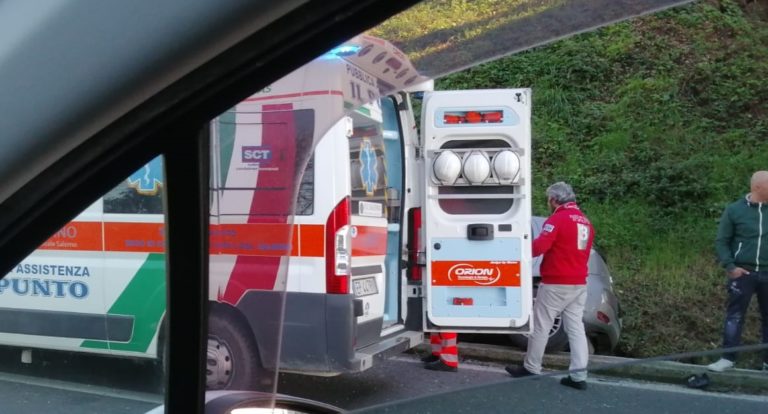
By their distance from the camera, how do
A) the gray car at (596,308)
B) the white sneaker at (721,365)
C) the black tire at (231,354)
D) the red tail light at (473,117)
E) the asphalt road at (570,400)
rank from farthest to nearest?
1. the gray car at (596,308)
2. the red tail light at (473,117)
3. the white sneaker at (721,365)
4. the asphalt road at (570,400)
5. the black tire at (231,354)

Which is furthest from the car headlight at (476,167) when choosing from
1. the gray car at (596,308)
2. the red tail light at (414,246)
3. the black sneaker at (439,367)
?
the black sneaker at (439,367)

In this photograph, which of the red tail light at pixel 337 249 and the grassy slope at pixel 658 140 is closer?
the red tail light at pixel 337 249

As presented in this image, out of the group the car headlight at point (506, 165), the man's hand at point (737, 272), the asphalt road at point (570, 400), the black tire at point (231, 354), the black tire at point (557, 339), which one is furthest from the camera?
the black tire at point (557, 339)

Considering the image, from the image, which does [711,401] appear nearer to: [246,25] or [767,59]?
[246,25]

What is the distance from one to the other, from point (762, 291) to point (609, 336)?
135 cm

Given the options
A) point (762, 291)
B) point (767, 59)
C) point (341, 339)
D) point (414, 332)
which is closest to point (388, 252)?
point (414, 332)

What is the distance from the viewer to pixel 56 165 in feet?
3.50

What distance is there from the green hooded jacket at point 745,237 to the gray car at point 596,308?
1.01m

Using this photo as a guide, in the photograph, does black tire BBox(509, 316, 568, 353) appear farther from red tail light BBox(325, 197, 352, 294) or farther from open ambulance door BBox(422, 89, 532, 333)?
red tail light BBox(325, 197, 352, 294)

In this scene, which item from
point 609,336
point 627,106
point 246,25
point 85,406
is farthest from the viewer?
point 627,106

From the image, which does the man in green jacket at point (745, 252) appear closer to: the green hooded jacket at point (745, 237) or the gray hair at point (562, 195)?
the green hooded jacket at point (745, 237)

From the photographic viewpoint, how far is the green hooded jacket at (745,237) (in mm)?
6887

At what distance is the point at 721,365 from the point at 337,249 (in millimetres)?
3353

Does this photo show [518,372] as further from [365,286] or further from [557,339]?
[365,286]
